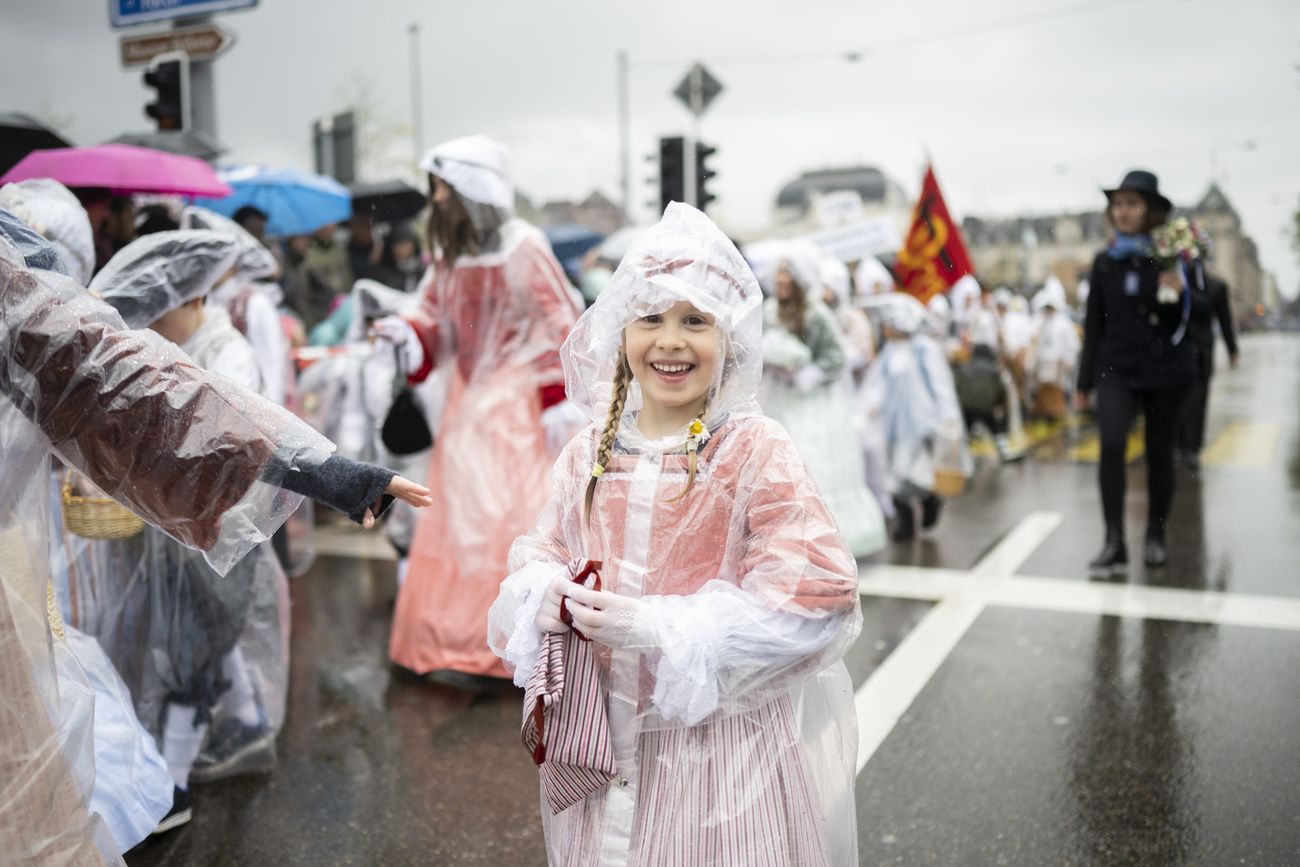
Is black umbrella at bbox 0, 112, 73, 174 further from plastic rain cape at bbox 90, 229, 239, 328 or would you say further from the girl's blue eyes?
the girl's blue eyes

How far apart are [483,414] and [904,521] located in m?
3.86

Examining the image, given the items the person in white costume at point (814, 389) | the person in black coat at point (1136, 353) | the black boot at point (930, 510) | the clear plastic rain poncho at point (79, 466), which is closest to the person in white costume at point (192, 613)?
the clear plastic rain poncho at point (79, 466)

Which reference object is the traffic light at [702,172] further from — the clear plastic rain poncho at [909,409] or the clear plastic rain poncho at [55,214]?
the clear plastic rain poncho at [55,214]

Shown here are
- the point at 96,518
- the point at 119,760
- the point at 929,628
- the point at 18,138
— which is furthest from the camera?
the point at 18,138

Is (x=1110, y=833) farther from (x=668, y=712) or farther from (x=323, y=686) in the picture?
(x=323, y=686)

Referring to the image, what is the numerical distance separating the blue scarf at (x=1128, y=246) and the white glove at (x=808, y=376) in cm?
169

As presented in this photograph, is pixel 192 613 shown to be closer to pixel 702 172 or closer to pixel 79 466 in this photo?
pixel 79 466

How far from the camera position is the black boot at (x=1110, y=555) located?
240 inches

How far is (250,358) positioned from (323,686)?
5.16 ft

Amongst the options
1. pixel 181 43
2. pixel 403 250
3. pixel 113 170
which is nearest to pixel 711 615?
pixel 113 170

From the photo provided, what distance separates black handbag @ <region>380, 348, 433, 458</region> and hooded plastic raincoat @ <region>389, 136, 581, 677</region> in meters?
0.11

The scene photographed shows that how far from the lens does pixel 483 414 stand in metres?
4.45

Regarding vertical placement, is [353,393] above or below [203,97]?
below

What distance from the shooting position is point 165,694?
342 centimetres
